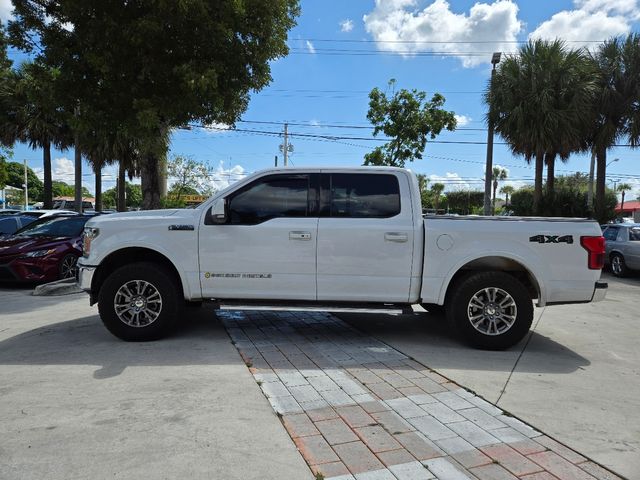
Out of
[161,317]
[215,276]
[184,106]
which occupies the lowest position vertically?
[161,317]

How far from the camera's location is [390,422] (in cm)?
363

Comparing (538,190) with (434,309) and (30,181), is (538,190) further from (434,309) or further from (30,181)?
(30,181)

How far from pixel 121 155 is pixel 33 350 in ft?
64.2

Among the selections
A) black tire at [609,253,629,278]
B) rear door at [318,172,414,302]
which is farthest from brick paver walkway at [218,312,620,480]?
black tire at [609,253,629,278]

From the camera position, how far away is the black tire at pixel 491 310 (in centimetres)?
548

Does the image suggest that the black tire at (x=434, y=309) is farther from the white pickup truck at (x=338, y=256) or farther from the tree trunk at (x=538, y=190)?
the tree trunk at (x=538, y=190)

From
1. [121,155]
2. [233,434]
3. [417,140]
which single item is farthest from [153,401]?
[121,155]

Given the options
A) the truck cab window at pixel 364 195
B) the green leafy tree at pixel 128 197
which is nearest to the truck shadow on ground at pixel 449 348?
the truck cab window at pixel 364 195

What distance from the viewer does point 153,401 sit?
3.94 m

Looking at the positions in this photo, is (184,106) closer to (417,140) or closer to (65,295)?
(65,295)

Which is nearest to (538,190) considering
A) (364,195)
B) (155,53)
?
(155,53)

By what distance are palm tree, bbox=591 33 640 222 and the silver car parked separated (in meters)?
6.62

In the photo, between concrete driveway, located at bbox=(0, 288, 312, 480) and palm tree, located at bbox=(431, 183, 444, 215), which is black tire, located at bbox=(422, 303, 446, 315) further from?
palm tree, located at bbox=(431, 183, 444, 215)

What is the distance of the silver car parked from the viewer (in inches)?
525
